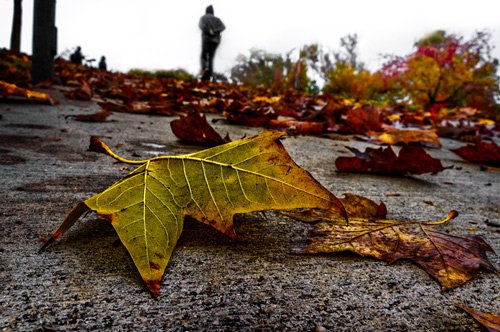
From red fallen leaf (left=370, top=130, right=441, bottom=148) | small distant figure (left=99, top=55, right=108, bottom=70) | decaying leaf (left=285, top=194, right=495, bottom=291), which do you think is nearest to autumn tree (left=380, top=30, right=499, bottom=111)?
red fallen leaf (left=370, top=130, right=441, bottom=148)

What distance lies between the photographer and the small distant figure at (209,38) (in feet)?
35.6

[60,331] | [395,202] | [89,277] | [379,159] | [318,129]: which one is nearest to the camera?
[60,331]

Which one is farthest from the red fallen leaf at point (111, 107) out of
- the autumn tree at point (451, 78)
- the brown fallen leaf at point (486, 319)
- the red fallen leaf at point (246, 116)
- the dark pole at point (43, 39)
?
the autumn tree at point (451, 78)

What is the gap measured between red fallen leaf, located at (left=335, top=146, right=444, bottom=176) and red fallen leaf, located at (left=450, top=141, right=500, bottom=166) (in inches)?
24.5

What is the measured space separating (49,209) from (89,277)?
12.1 inches

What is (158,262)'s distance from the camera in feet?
1.47

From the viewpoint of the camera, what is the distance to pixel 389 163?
1.16 metres

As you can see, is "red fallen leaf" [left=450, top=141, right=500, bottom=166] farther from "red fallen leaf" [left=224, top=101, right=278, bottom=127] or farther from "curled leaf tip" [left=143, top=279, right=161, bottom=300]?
"curled leaf tip" [left=143, top=279, right=161, bottom=300]

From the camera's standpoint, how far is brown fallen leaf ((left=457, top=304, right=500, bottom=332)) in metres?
0.40

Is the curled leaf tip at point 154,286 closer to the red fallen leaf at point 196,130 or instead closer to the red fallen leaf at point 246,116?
the red fallen leaf at point 196,130

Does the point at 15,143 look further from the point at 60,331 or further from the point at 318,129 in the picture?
the point at 318,129

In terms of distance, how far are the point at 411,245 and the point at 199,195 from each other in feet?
1.23

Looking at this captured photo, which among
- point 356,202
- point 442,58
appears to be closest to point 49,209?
point 356,202

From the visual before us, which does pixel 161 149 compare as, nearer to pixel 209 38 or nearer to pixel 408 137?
pixel 408 137
